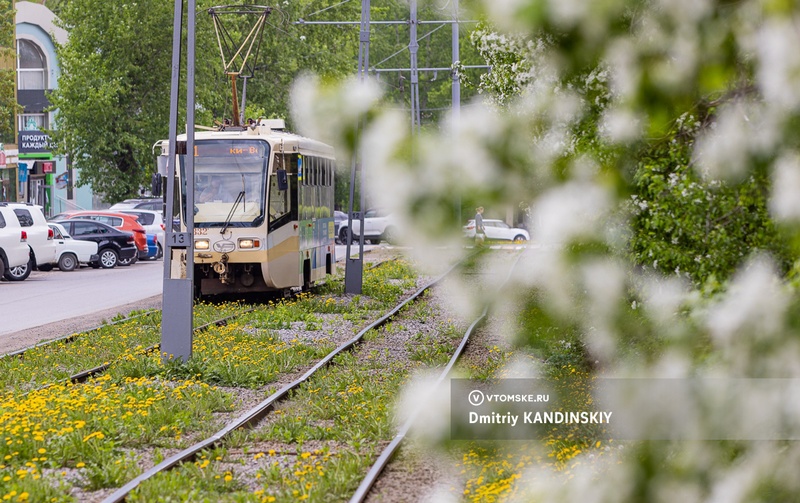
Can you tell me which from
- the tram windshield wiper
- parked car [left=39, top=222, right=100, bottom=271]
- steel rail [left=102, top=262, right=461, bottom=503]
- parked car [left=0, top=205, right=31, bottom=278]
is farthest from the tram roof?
parked car [left=39, top=222, right=100, bottom=271]

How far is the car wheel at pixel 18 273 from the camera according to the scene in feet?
101

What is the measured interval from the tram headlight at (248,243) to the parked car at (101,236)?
16367 mm

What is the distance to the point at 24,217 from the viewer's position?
102 feet

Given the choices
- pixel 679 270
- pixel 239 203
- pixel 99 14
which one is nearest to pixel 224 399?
pixel 679 270

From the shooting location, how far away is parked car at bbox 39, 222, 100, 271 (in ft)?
118

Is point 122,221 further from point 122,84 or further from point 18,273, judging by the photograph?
point 122,84

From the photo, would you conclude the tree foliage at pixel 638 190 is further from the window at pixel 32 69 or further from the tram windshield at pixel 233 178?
the window at pixel 32 69

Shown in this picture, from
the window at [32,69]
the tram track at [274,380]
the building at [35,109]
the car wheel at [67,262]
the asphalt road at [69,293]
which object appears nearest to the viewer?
the tram track at [274,380]

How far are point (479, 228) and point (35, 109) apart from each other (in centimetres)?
6870

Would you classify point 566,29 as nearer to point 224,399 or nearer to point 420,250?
point 420,250

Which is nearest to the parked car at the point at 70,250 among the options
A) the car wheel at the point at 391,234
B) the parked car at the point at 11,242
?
the parked car at the point at 11,242

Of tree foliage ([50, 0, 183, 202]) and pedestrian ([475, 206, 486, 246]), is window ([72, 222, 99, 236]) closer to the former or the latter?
tree foliage ([50, 0, 183, 202])

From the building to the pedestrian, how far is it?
62.2m

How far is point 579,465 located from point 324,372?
39.0ft
